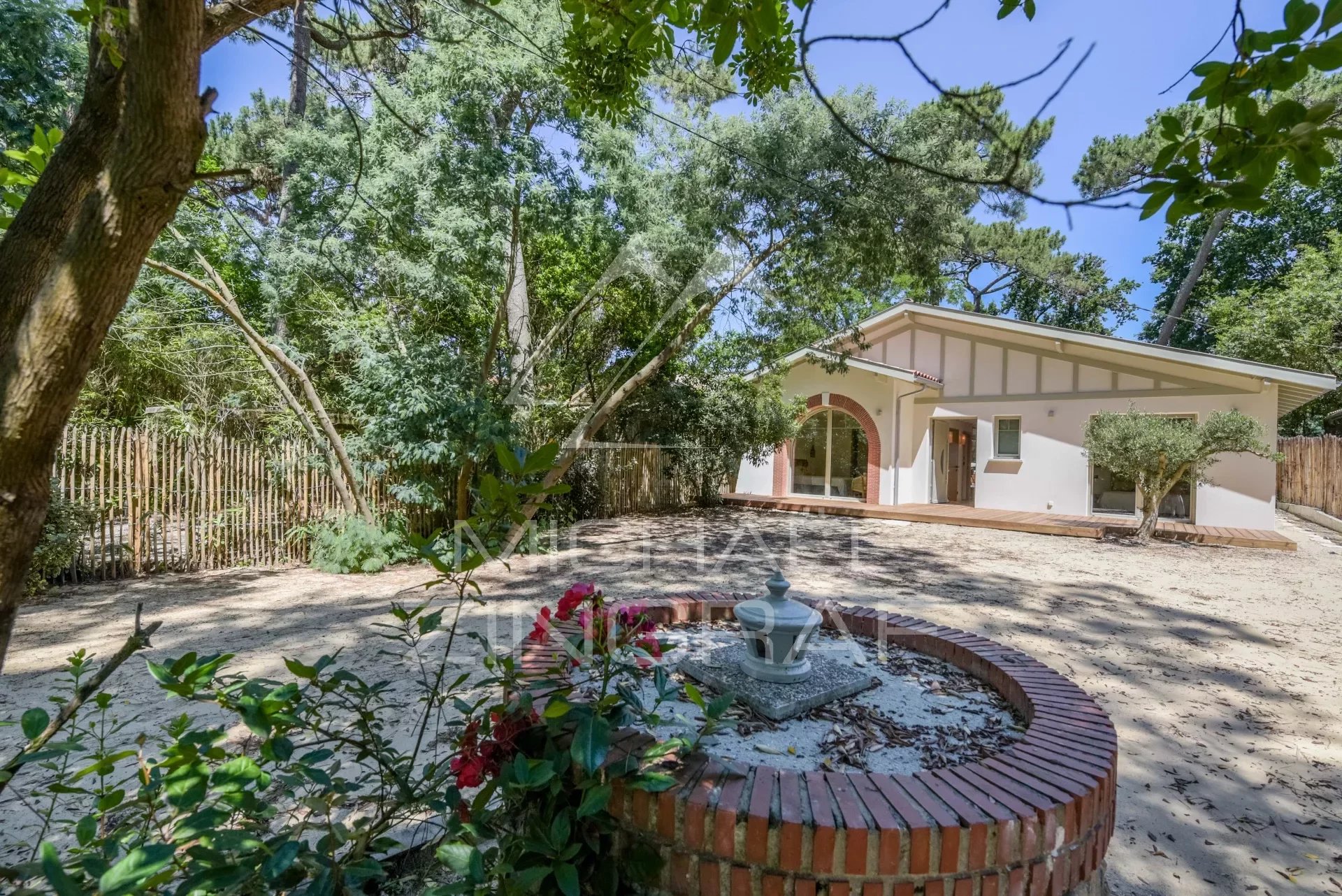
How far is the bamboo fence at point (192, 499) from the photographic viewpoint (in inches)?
248

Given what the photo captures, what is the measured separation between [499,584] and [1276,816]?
19.8 feet

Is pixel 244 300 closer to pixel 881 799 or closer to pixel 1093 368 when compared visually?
pixel 881 799

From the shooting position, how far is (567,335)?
432 inches

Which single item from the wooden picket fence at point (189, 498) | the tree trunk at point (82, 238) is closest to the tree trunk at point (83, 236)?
the tree trunk at point (82, 238)

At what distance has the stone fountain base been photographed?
2379mm

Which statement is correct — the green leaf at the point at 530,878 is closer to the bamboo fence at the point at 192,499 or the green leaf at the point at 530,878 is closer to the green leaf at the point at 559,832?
the green leaf at the point at 559,832

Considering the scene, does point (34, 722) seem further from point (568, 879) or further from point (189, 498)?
point (189, 498)

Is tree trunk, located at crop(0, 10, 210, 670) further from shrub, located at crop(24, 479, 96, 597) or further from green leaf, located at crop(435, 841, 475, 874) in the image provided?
shrub, located at crop(24, 479, 96, 597)

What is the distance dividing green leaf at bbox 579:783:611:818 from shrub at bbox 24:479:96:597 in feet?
22.1

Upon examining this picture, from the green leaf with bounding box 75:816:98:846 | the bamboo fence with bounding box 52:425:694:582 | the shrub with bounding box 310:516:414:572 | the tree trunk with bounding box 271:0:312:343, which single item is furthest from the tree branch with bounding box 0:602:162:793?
the bamboo fence with bounding box 52:425:694:582

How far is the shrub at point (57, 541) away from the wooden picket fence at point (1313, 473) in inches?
775

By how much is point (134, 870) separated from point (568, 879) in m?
0.76

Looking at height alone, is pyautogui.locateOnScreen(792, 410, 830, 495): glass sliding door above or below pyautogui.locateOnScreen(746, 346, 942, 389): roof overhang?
below

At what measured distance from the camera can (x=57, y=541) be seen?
5.59 m
